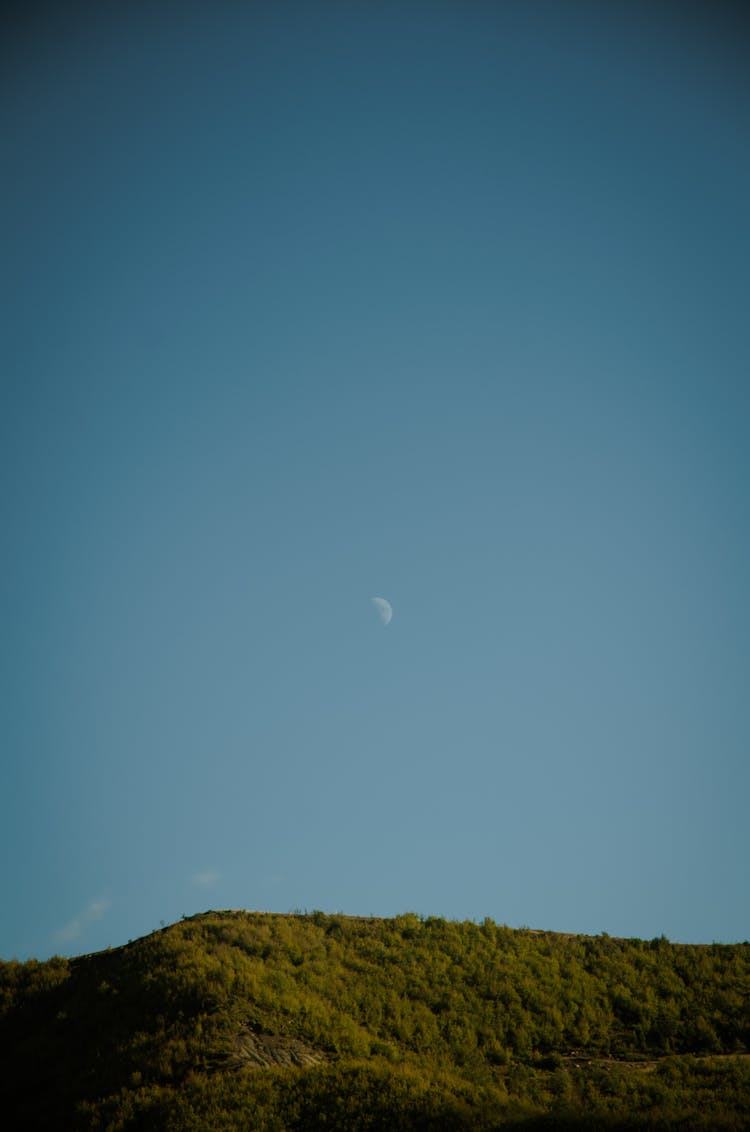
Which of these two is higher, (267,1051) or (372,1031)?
(267,1051)

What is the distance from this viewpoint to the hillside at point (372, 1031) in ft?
51.1

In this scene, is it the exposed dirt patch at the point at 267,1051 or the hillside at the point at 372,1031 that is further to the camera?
the exposed dirt patch at the point at 267,1051

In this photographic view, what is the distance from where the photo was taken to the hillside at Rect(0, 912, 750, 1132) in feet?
51.1

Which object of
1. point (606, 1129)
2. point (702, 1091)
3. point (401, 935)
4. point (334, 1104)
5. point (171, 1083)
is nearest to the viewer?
point (606, 1129)

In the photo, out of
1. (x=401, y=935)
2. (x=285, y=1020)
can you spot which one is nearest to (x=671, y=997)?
(x=401, y=935)

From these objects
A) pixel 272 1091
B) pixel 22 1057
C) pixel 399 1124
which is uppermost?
pixel 22 1057

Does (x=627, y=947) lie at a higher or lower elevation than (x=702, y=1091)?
higher

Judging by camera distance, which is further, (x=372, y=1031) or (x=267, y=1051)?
(x=372, y=1031)

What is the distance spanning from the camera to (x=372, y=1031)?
21.0m

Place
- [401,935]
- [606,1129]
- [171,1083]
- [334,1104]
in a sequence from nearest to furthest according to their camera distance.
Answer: [606,1129], [334,1104], [171,1083], [401,935]

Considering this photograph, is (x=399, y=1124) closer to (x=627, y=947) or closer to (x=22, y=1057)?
(x=22, y=1057)

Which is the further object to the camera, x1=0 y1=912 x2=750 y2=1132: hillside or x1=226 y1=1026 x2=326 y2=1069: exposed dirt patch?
x1=226 y1=1026 x2=326 y2=1069: exposed dirt patch

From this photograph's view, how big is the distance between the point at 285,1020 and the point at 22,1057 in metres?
8.10

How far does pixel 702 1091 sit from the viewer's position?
17938 mm
